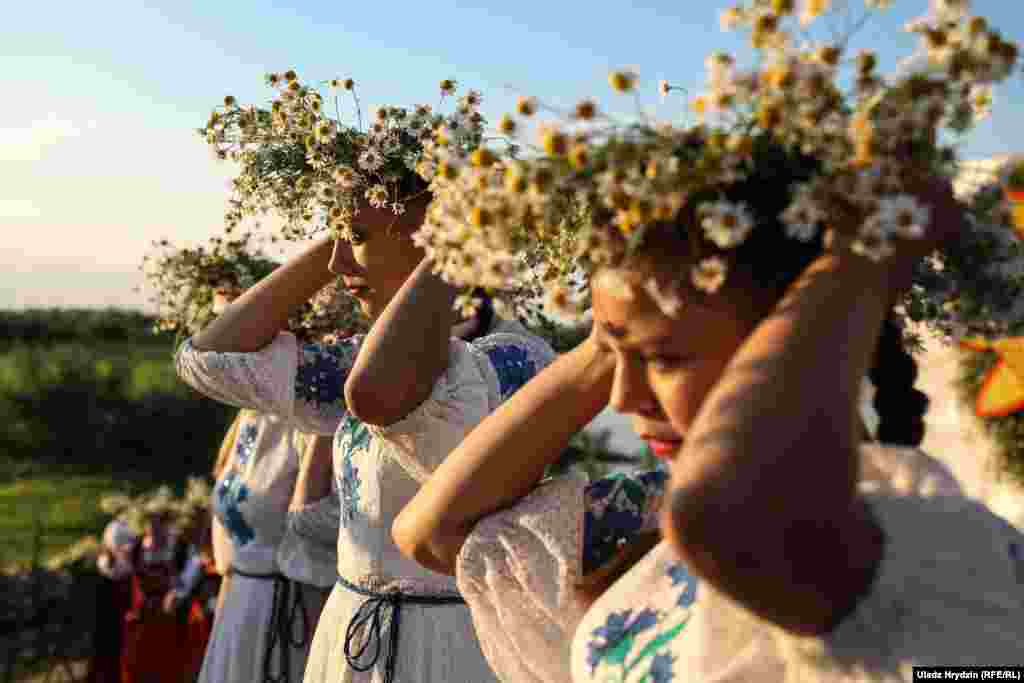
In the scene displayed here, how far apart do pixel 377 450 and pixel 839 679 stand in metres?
1.80

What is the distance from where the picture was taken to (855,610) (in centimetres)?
115

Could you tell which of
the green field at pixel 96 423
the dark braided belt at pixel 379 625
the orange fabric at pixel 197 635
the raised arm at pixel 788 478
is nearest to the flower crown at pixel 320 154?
the dark braided belt at pixel 379 625

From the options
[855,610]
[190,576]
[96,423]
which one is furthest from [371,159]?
[96,423]

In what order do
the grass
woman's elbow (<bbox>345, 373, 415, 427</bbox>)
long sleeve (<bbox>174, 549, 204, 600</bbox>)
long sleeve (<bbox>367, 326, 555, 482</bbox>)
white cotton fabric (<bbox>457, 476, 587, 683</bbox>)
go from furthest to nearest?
1. the grass
2. long sleeve (<bbox>174, 549, 204, 600</bbox>)
3. long sleeve (<bbox>367, 326, 555, 482</bbox>)
4. woman's elbow (<bbox>345, 373, 415, 427</bbox>)
5. white cotton fabric (<bbox>457, 476, 587, 683</bbox>)

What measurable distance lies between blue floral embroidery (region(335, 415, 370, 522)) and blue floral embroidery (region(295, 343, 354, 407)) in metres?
0.37

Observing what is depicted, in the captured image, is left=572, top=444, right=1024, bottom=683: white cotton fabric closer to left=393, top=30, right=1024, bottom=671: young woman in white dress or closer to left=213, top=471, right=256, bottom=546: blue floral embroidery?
left=393, top=30, right=1024, bottom=671: young woman in white dress

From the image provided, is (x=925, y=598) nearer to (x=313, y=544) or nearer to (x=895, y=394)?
(x=895, y=394)

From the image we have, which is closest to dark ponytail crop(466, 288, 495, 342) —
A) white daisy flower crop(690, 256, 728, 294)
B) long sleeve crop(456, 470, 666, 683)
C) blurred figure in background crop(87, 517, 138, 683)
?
long sleeve crop(456, 470, 666, 683)

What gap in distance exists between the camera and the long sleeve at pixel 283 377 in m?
3.23

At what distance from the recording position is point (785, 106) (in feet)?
4.03

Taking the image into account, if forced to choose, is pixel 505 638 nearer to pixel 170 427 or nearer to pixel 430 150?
pixel 430 150

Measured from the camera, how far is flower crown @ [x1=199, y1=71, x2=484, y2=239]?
282 cm

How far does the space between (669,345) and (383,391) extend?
4.09ft

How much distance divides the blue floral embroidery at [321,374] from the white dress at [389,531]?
310mm
